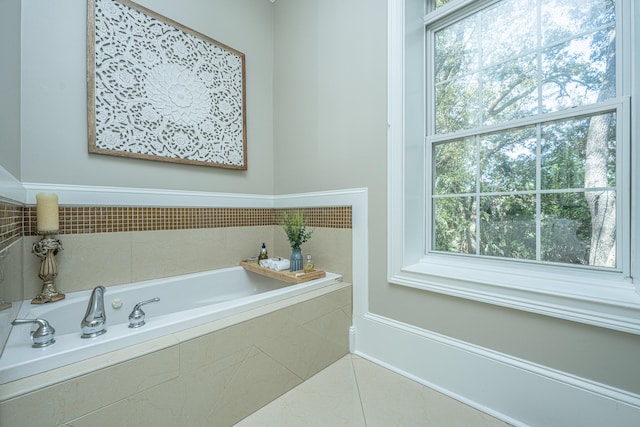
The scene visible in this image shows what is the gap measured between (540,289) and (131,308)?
6.97 feet

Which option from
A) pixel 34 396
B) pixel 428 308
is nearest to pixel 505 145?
pixel 428 308

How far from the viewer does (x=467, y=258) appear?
1.50 m

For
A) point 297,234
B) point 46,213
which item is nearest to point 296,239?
point 297,234

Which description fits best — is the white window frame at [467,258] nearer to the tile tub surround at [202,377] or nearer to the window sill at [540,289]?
the window sill at [540,289]

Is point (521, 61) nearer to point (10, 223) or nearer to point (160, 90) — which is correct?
point (160, 90)

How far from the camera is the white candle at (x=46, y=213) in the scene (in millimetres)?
1310

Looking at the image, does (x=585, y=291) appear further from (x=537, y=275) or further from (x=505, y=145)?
(x=505, y=145)

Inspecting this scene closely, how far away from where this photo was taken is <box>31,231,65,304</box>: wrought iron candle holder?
134 cm

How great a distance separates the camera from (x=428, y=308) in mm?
1454

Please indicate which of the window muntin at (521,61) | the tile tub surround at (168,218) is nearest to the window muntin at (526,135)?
the window muntin at (521,61)

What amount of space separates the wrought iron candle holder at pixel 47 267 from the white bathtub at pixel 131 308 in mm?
47

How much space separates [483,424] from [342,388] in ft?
2.13

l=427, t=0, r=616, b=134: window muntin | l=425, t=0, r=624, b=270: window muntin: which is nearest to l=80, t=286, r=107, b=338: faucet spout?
l=425, t=0, r=624, b=270: window muntin

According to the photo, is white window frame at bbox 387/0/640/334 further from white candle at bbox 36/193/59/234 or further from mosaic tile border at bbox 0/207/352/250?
white candle at bbox 36/193/59/234
